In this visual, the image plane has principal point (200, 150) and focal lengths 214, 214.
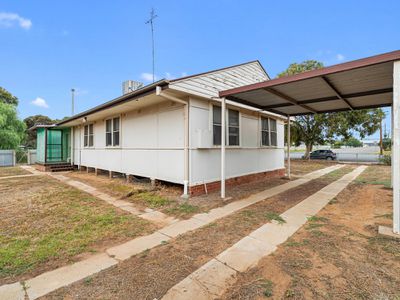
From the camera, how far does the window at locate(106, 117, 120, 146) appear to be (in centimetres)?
987

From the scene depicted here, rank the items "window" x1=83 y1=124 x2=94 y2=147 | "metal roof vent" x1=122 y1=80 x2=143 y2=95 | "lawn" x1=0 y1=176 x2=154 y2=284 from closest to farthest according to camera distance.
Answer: "lawn" x1=0 y1=176 x2=154 y2=284 < "metal roof vent" x1=122 y1=80 x2=143 y2=95 < "window" x1=83 y1=124 x2=94 y2=147

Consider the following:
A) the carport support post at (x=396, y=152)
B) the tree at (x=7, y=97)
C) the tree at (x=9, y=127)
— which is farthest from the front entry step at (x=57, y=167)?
the tree at (x=7, y=97)

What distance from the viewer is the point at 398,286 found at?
2.30m

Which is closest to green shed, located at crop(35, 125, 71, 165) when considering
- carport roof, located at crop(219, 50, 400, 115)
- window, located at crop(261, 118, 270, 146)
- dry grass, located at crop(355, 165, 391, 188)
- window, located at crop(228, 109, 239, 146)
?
window, located at crop(228, 109, 239, 146)

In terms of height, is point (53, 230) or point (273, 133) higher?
point (273, 133)

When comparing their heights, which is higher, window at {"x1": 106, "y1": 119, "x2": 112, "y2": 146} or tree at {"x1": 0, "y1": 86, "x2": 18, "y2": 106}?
tree at {"x1": 0, "y1": 86, "x2": 18, "y2": 106}

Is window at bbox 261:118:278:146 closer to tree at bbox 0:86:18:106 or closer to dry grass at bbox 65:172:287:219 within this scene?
dry grass at bbox 65:172:287:219

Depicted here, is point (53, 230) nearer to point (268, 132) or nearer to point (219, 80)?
point (219, 80)

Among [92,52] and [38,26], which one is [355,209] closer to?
[38,26]

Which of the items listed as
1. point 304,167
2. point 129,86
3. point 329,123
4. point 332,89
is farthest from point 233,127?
point 329,123

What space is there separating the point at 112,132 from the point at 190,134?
5392 mm

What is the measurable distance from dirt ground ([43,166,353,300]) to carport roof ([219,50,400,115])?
3.22 metres

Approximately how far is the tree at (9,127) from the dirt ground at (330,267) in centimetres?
2238

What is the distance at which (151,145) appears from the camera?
769 cm
